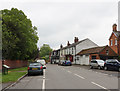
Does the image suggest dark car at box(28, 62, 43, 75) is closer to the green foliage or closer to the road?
the road

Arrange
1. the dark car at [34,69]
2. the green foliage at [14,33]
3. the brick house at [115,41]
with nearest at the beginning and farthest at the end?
the dark car at [34,69]
the green foliage at [14,33]
the brick house at [115,41]

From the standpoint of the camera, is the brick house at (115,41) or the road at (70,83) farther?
the brick house at (115,41)

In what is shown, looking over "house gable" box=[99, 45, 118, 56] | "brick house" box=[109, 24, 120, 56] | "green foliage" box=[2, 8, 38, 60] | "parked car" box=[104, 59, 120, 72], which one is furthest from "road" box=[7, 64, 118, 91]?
"brick house" box=[109, 24, 120, 56]

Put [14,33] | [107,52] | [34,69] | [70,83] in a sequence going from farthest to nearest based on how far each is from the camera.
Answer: [107,52], [14,33], [34,69], [70,83]

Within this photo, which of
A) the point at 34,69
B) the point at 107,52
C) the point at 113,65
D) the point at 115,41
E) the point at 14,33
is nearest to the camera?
the point at 34,69

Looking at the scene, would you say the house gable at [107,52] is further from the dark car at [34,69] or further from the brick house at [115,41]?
the dark car at [34,69]

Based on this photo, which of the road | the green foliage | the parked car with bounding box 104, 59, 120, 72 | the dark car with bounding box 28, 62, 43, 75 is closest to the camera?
the road

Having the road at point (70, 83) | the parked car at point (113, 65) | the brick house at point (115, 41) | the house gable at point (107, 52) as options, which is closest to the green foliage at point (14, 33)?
the road at point (70, 83)

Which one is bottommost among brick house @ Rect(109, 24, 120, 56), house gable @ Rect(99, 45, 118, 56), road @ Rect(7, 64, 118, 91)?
road @ Rect(7, 64, 118, 91)

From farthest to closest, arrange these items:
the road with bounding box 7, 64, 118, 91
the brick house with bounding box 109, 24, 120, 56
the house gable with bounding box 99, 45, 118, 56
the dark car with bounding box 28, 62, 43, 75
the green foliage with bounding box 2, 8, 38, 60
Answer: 1. the brick house with bounding box 109, 24, 120, 56
2. the house gable with bounding box 99, 45, 118, 56
3. the green foliage with bounding box 2, 8, 38, 60
4. the dark car with bounding box 28, 62, 43, 75
5. the road with bounding box 7, 64, 118, 91

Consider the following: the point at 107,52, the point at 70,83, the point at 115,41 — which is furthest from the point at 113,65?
the point at 115,41

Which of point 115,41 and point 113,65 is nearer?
point 113,65

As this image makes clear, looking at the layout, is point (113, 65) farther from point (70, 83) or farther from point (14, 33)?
point (14, 33)

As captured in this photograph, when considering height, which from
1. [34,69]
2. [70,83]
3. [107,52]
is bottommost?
[70,83]
